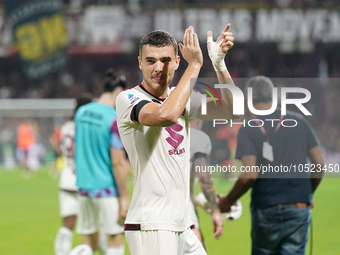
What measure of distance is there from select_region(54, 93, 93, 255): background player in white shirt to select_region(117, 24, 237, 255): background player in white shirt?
3.09 meters

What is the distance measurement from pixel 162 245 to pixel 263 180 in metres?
1.76

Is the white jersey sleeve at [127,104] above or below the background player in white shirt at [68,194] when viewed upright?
above

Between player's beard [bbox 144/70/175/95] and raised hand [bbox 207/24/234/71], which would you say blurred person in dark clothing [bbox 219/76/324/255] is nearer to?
raised hand [bbox 207/24/234/71]

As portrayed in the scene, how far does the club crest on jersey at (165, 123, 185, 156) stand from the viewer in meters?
3.19

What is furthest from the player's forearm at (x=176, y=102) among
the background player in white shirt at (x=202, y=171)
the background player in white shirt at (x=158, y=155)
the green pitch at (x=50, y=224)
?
the green pitch at (x=50, y=224)

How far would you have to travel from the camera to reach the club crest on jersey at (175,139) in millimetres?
3189

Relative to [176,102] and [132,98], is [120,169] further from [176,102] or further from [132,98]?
[176,102]

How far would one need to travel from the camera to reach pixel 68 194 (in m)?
6.42

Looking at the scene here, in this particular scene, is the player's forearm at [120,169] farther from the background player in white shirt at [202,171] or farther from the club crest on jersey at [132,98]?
the club crest on jersey at [132,98]

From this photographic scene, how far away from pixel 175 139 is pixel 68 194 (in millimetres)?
3532

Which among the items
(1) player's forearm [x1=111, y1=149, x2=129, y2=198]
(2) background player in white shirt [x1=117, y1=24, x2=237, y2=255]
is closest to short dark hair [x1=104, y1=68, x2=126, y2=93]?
(1) player's forearm [x1=111, y1=149, x2=129, y2=198]

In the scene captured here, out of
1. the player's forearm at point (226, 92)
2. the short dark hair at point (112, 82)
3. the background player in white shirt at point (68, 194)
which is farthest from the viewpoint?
the background player in white shirt at point (68, 194)

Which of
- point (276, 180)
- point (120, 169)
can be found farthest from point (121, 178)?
point (276, 180)

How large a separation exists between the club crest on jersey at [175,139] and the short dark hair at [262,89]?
5.27 ft
